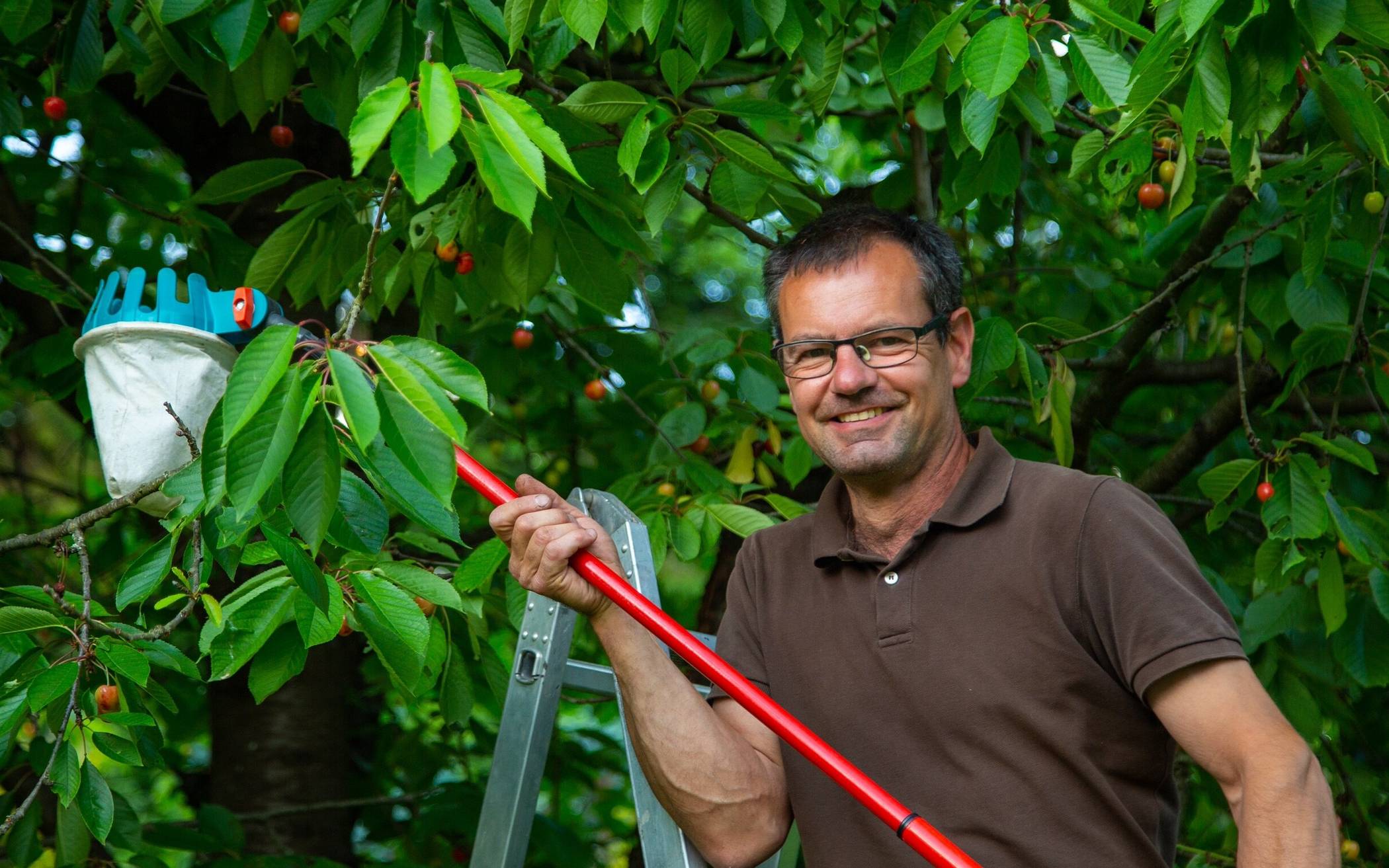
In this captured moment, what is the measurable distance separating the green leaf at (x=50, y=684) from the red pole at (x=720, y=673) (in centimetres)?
60

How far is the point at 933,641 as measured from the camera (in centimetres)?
200

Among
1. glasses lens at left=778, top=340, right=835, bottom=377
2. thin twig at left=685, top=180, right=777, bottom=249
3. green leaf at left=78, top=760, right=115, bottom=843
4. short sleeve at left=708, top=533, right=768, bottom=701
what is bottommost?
green leaf at left=78, top=760, right=115, bottom=843

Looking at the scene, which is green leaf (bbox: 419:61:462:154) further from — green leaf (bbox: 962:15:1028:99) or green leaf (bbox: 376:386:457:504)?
green leaf (bbox: 962:15:1028:99)

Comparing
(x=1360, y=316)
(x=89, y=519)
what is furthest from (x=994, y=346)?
(x=89, y=519)

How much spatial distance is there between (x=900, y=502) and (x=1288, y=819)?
77 cm

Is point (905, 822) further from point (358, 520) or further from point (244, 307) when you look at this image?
point (244, 307)

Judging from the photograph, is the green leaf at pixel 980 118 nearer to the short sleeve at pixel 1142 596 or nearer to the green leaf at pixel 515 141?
the short sleeve at pixel 1142 596

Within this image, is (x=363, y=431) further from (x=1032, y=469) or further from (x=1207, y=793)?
(x=1207, y=793)

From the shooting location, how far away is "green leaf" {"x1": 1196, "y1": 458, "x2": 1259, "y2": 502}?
9.24 feet

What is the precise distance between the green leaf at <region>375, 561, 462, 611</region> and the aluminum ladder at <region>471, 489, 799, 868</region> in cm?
21

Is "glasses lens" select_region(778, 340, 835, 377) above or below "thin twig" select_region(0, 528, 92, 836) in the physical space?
above

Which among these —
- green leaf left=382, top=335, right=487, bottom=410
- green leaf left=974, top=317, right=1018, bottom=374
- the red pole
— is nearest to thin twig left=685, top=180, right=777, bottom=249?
green leaf left=974, top=317, right=1018, bottom=374

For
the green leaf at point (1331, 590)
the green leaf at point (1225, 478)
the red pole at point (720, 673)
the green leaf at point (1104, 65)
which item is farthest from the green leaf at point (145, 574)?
the green leaf at point (1331, 590)

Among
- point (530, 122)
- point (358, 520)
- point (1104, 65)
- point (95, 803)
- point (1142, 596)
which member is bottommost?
point (95, 803)
